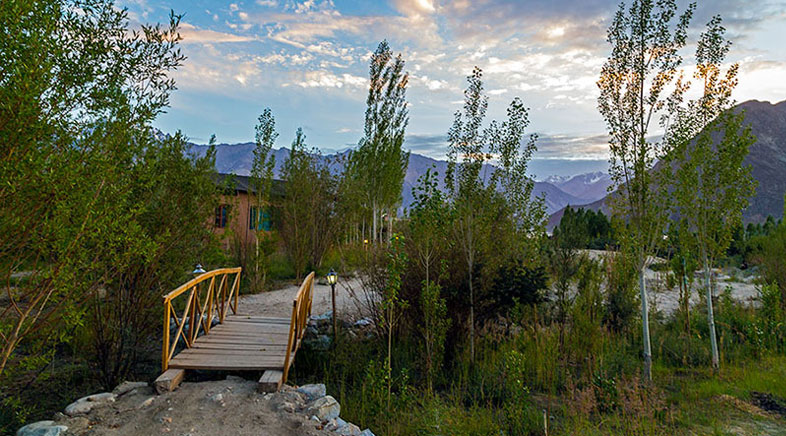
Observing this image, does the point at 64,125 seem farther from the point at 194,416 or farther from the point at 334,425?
the point at 334,425

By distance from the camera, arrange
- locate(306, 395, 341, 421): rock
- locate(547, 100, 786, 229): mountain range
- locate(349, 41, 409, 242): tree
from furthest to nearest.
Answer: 1. locate(547, 100, 786, 229): mountain range
2. locate(349, 41, 409, 242): tree
3. locate(306, 395, 341, 421): rock

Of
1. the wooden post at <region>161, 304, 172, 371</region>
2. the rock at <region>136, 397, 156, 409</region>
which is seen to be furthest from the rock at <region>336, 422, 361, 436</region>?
the wooden post at <region>161, 304, 172, 371</region>

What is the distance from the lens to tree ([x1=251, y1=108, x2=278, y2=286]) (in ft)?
37.7

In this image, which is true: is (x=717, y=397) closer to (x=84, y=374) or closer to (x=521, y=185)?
(x=521, y=185)

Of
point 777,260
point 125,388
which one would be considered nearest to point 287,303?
point 125,388

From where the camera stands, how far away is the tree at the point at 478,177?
5.82 metres

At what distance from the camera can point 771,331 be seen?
255 inches

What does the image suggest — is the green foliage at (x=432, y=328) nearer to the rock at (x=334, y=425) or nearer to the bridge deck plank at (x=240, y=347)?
the rock at (x=334, y=425)

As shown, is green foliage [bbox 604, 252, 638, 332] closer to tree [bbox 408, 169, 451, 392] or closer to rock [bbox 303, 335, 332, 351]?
tree [bbox 408, 169, 451, 392]

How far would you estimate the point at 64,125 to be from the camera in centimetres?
284

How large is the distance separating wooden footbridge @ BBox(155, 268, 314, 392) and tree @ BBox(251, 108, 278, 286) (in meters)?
5.27

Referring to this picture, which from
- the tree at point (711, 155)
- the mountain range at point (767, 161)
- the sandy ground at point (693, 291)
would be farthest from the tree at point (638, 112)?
the mountain range at point (767, 161)

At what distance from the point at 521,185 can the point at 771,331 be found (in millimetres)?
4571

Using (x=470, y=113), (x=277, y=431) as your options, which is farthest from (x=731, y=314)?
(x=277, y=431)
